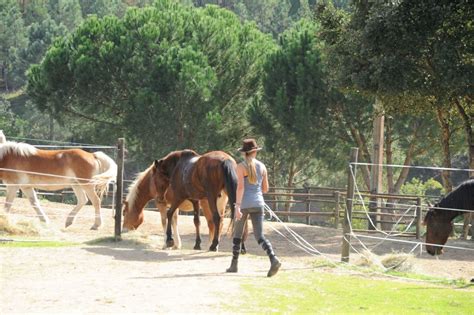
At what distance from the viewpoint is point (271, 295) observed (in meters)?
9.01

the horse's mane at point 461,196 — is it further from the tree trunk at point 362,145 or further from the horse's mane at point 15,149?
the tree trunk at point 362,145

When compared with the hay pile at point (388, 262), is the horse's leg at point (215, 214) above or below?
above

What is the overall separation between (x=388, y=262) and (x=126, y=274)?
4.39 m

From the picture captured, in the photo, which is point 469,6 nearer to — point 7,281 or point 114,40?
point 7,281

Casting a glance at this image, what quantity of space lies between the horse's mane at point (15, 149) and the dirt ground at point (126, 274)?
5.45 feet

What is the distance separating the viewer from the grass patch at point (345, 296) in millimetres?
8484

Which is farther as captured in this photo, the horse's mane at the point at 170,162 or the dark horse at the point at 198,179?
the horse's mane at the point at 170,162

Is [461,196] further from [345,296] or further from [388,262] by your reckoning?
[345,296]

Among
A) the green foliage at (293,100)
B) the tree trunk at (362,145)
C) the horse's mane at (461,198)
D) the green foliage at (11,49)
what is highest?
the green foliage at (11,49)

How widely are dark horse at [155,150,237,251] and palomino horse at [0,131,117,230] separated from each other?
2.02 meters

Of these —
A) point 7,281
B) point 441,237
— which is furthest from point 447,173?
point 7,281

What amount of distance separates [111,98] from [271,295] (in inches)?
1008

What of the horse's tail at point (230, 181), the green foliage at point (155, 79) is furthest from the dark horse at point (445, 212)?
the green foliage at point (155, 79)

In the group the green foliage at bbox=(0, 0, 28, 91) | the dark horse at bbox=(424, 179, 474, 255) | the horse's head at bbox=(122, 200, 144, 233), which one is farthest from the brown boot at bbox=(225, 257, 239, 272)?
the green foliage at bbox=(0, 0, 28, 91)
